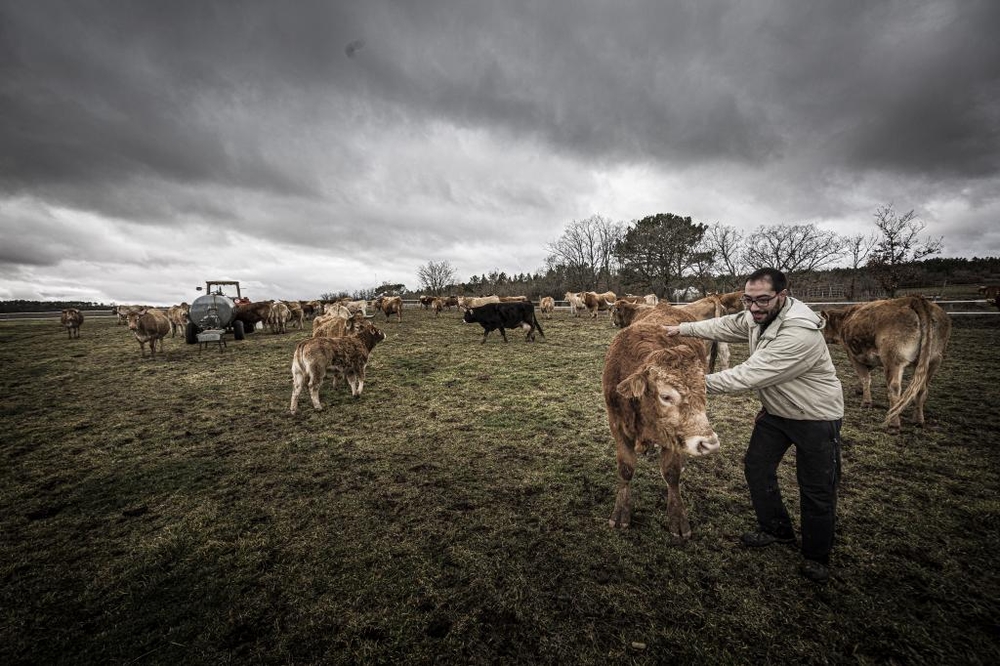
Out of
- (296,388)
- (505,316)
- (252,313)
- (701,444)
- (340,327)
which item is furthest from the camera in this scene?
(252,313)

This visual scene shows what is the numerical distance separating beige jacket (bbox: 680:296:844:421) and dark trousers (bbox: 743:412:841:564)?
0.43 feet

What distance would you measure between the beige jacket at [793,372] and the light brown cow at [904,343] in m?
4.15

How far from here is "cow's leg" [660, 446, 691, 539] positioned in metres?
3.15

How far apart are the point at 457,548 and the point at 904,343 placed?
7.48m

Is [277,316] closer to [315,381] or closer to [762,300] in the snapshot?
[315,381]

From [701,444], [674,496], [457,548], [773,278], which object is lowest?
[457,548]

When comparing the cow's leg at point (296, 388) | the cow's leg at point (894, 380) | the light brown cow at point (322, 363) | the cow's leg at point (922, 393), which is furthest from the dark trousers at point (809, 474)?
the cow's leg at point (296, 388)

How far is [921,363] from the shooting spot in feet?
17.1

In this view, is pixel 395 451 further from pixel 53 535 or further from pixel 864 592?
pixel 864 592

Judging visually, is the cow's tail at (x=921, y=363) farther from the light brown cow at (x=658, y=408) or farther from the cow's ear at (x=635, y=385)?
the cow's ear at (x=635, y=385)

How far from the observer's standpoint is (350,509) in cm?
366

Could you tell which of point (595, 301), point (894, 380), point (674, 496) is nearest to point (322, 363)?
point (674, 496)

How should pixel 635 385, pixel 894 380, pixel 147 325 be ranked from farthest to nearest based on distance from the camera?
pixel 147 325
pixel 894 380
pixel 635 385

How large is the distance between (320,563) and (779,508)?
4142 millimetres
